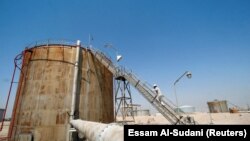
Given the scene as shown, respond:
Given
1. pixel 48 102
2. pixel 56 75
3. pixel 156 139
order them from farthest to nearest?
pixel 56 75 → pixel 48 102 → pixel 156 139

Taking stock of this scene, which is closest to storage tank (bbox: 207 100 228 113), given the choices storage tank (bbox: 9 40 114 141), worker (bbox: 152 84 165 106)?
worker (bbox: 152 84 165 106)

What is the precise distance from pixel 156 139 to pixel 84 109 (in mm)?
12098

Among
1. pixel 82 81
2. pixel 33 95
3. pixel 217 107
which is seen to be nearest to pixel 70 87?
pixel 82 81

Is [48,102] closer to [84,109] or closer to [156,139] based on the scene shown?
[84,109]

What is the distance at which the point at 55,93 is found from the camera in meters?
13.2

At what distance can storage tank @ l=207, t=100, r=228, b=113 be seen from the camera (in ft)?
138

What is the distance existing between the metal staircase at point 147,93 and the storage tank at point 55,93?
117cm

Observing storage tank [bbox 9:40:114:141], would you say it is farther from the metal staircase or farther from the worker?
the worker

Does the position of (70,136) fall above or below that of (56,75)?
below

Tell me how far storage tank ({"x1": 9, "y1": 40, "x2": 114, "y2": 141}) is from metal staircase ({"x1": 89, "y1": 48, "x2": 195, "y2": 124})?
3.84ft

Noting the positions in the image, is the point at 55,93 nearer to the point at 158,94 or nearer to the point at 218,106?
the point at 158,94

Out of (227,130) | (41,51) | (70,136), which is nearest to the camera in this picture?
(227,130)

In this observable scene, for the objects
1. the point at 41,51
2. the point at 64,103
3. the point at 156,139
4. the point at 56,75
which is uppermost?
the point at 41,51

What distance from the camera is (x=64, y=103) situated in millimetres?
13078
